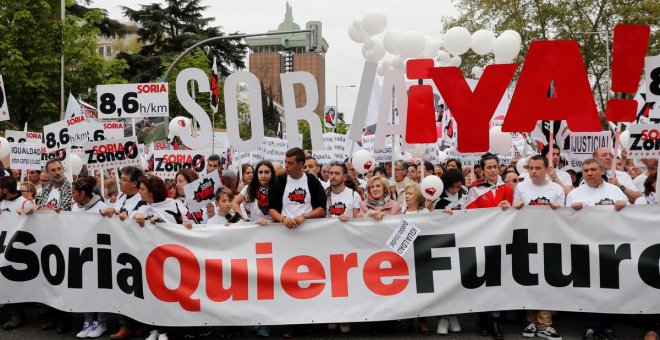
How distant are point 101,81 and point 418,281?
25150mm

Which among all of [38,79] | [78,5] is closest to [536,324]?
[38,79]

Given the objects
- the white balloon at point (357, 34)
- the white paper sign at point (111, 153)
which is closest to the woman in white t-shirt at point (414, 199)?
the white paper sign at point (111, 153)

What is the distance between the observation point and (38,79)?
84.1ft

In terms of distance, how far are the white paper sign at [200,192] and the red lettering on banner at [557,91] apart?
3.47 meters

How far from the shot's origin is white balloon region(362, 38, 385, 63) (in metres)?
11.8

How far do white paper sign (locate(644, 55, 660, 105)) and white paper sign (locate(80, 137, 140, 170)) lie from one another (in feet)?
19.1

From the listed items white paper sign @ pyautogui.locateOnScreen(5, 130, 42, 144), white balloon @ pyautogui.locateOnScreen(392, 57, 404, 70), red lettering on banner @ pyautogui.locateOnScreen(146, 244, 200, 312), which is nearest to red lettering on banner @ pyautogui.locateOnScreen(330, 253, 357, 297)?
red lettering on banner @ pyautogui.locateOnScreen(146, 244, 200, 312)

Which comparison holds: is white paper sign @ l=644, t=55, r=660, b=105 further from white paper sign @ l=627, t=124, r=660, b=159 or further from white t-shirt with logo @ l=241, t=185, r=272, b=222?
white t-shirt with logo @ l=241, t=185, r=272, b=222

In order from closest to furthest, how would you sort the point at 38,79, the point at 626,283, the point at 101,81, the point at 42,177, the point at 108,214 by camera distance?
the point at 626,283
the point at 108,214
the point at 42,177
the point at 38,79
the point at 101,81

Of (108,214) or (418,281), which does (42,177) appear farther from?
(418,281)

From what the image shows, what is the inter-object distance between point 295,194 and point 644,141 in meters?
3.69

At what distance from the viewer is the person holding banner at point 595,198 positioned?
21.7ft

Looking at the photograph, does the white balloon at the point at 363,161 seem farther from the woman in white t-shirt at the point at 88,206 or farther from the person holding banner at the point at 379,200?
the woman in white t-shirt at the point at 88,206

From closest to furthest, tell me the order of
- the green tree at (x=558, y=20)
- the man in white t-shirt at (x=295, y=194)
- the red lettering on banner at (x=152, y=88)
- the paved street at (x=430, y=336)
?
the paved street at (x=430, y=336)
the man in white t-shirt at (x=295, y=194)
the red lettering on banner at (x=152, y=88)
the green tree at (x=558, y=20)
